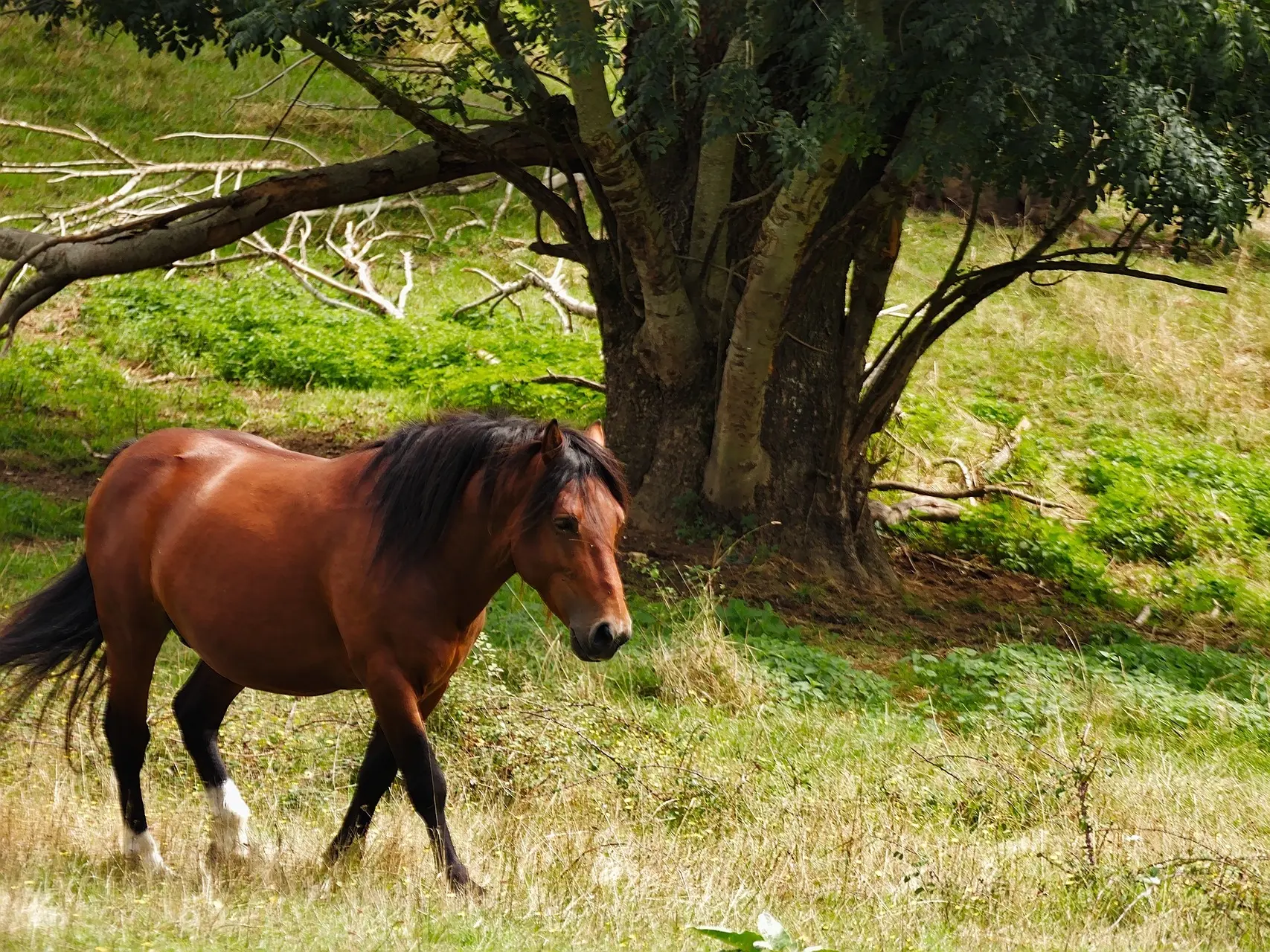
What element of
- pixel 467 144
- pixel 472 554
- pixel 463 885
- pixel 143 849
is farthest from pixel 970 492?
pixel 143 849

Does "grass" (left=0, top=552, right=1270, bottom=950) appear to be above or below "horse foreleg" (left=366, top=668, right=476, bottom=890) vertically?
below

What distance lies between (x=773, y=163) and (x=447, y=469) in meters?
4.58

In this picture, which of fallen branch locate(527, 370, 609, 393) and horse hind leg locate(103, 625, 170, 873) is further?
fallen branch locate(527, 370, 609, 393)

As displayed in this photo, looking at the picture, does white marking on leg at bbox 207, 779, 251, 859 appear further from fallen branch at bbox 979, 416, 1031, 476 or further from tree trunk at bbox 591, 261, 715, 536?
fallen branch at bbox 979, 416, 1031, 476

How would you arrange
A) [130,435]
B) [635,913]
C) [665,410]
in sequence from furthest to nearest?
[130,435]
[665,410]
[635,913]

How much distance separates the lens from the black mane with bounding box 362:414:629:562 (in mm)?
4621

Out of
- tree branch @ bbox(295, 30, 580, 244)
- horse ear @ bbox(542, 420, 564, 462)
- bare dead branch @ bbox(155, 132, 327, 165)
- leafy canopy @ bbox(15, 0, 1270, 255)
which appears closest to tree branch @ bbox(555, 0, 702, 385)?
leafy canopy @ bbox(15, 0, 1270, 255)

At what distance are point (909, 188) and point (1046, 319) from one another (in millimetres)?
9598

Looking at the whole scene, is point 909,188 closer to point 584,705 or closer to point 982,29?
point 982,29

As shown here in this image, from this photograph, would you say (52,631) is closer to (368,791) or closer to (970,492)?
(368,791)

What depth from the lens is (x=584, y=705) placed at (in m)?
6.87

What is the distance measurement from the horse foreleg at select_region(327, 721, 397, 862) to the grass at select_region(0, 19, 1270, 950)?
10 centimetres

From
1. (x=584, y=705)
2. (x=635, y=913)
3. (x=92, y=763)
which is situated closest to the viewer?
(x=635, y=913)

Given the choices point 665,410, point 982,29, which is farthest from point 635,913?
point 665,410
